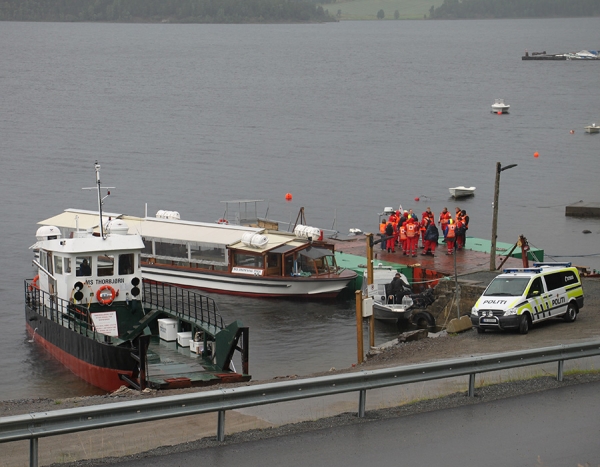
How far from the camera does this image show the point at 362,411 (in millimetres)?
14047

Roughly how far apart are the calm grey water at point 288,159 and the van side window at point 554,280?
7.52 meters

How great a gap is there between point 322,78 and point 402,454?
6114 inches

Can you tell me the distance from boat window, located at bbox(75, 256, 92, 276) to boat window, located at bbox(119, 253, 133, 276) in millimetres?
872

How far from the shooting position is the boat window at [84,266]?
28.3 meters

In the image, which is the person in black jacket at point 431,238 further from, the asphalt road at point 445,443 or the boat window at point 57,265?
the asphalt road at point 445,443

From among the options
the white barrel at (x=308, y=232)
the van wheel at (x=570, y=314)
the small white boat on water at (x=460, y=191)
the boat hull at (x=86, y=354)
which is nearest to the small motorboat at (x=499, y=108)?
the small white boat on water at (x=460, y=191)

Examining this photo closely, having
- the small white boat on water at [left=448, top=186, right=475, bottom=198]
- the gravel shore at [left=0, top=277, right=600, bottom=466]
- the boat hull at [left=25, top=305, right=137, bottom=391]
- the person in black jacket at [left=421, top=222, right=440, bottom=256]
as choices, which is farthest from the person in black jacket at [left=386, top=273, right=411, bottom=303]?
the small white boat on water at [left=448, top=186, right=475, bottom=198]

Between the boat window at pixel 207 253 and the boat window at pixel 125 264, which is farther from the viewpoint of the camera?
the boat window at pixel 207 253

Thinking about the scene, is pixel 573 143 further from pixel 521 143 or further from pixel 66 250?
pixel 66 250

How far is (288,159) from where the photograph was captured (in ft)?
268

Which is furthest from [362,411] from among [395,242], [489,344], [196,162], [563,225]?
[196,162]

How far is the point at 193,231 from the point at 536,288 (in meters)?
19.0

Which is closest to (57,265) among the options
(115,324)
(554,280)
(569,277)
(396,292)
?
(115,324)

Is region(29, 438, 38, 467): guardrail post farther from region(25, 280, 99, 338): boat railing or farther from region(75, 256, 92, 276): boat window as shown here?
region(75, 256, 92, 276): boat window
